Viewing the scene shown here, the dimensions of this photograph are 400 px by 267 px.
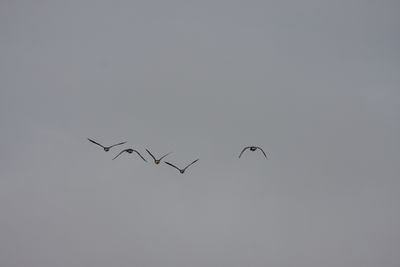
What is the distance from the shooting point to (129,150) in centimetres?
7212

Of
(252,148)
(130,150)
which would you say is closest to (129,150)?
(130,150)

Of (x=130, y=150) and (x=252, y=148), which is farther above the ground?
(x=252, y=148)

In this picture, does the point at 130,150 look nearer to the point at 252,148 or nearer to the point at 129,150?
the point at 129,150

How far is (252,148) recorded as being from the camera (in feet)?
238

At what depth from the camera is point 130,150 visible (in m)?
72.1

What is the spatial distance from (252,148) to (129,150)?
55.0 feet

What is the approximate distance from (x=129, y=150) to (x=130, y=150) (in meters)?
0.14

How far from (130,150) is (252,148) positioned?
54.5ft

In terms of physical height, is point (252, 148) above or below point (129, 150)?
above
